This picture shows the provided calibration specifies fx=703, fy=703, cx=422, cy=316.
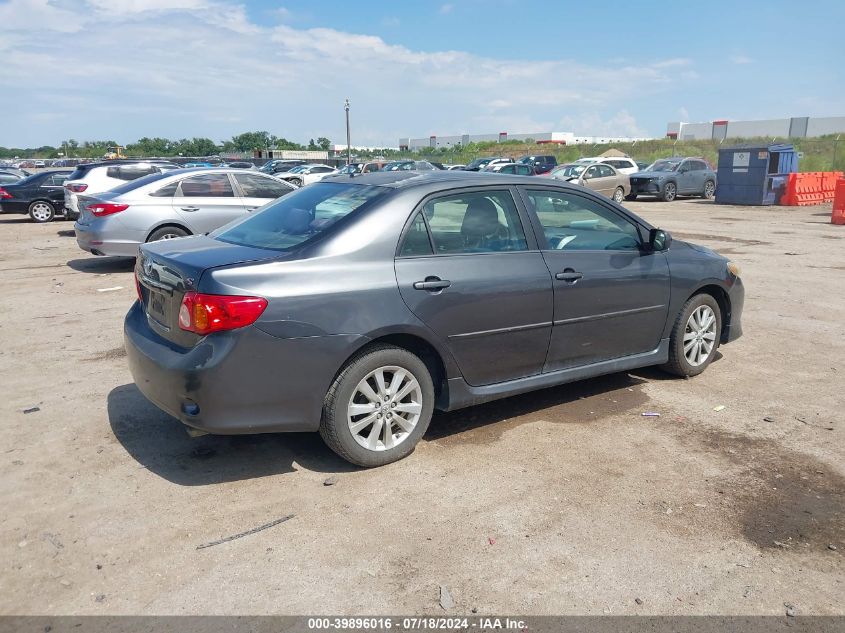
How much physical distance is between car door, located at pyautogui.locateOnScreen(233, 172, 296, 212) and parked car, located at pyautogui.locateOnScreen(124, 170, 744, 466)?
6507 millimetres

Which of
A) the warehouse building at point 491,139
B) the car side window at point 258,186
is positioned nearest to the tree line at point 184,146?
the warehouse building at point 491,139

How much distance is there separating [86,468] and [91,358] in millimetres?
2434

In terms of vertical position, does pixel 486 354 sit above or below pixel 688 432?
above

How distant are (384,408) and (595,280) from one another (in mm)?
1883

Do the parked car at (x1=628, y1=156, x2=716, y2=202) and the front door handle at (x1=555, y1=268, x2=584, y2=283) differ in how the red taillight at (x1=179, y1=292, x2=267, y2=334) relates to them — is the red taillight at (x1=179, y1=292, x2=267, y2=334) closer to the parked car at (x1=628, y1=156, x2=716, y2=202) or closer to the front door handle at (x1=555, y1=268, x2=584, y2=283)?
the front door handle at (x1=555, y1=268, x2=584, y2=283)

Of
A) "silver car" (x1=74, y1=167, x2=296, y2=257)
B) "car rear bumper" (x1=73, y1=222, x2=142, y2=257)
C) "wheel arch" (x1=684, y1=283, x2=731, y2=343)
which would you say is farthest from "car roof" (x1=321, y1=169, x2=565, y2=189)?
"car rear bumper" (x1=73, y1=222, x2=142, y2=257)

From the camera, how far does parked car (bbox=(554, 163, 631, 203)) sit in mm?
24353

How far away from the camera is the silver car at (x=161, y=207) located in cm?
1047

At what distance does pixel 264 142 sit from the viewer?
9612 cm

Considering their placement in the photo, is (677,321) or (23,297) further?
(23,297)

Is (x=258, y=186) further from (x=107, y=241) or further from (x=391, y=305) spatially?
(x=391, y=305)

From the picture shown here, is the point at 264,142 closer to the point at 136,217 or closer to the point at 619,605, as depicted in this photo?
the point at 136,217

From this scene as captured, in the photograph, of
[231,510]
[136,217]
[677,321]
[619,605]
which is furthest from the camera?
[136,217]

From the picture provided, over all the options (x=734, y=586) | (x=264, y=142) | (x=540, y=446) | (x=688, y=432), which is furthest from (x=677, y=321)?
(x=264, y=142)
